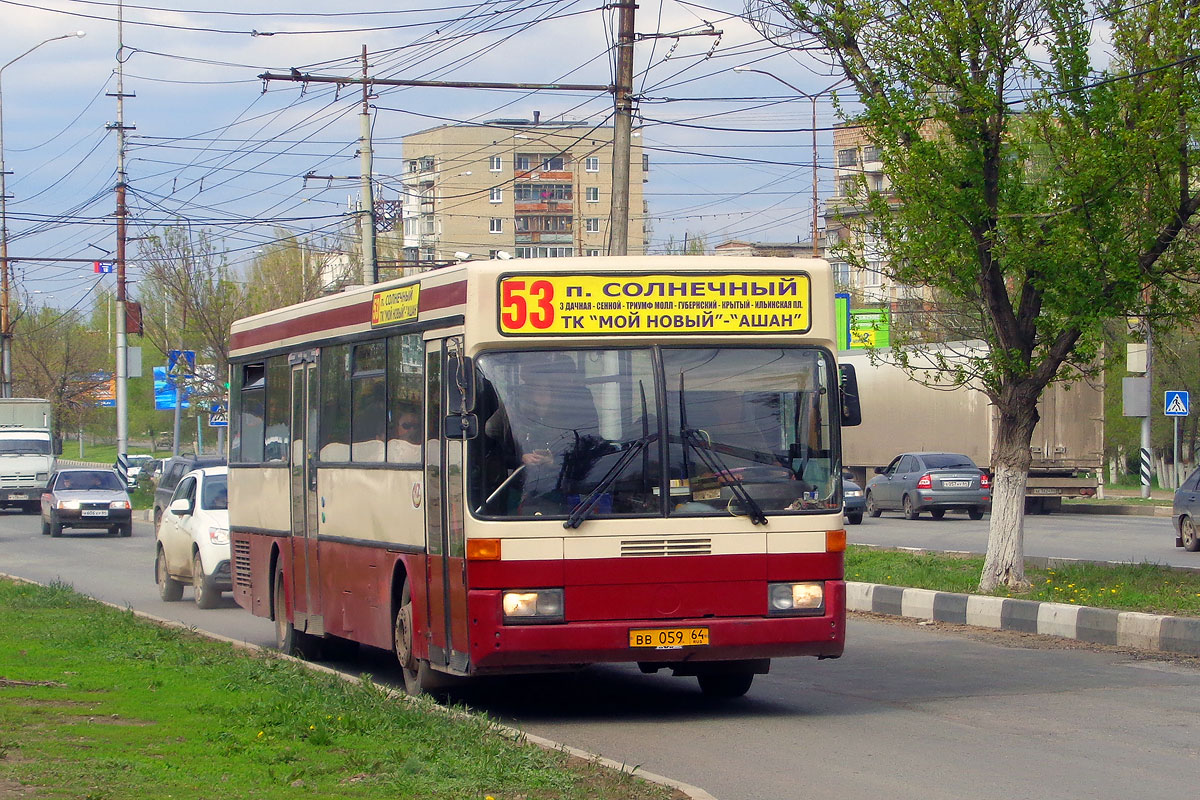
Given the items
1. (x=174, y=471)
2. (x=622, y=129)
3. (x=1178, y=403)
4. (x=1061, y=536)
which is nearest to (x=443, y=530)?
(x=622, y=129)

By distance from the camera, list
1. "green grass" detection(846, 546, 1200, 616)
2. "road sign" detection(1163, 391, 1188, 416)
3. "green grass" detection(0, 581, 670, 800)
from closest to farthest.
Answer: "green grass" detection(0, 581, 670, 800) < "green grass" detection(846, 546, 1200, 616) < "road sign" detection(1163, 391, 1188, 416)

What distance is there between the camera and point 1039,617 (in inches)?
577

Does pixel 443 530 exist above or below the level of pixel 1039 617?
above

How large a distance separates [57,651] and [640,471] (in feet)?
18.1

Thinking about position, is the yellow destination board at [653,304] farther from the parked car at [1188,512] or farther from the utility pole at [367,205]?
the utility pole at [367,205]

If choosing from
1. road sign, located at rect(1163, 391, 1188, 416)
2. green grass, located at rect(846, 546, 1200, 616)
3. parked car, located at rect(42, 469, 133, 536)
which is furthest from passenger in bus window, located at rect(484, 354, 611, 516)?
road sign, located at rect(1163, 391, 1188, 416)

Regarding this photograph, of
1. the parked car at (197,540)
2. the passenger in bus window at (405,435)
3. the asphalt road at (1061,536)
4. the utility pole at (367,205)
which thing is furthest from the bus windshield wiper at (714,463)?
the utility pole at (367,205)

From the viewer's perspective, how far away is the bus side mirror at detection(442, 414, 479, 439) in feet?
30.6

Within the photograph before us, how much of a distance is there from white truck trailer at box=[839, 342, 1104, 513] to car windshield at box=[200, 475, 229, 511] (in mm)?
19423

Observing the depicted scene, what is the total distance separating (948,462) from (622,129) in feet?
57.9

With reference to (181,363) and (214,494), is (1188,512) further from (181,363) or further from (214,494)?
(181,363)

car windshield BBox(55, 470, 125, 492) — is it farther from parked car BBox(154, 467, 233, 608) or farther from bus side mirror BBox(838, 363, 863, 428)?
bus side mirror BBox(838, 363, 863, 428)

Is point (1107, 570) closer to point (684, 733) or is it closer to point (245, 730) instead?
point (684, 733)

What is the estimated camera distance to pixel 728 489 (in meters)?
9.51
